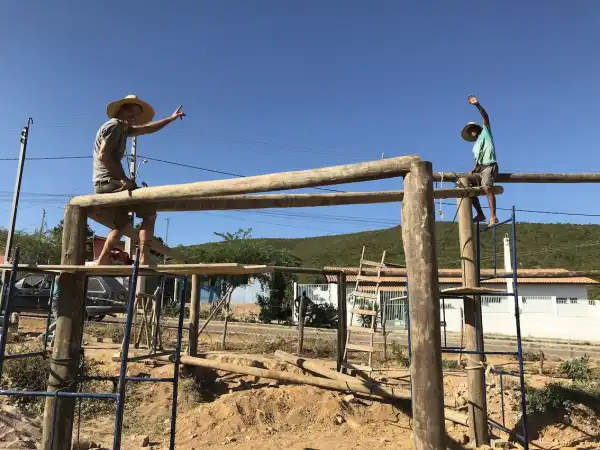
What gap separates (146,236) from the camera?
5.22 m

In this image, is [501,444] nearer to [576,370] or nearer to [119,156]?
[576,370]

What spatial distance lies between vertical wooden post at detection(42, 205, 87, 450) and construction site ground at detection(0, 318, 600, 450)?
1.34m

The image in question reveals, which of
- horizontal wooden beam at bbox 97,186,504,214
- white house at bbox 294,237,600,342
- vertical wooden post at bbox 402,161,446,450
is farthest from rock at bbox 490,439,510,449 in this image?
white house at bbox 294,237,600,342

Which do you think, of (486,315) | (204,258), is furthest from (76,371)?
(204,258)

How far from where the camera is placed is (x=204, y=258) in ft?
113

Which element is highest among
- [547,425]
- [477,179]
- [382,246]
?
[382,246]

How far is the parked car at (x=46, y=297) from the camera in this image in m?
15.3

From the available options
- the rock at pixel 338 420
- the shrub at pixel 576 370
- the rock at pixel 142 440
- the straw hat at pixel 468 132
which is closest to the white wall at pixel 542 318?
the shrub at pixel 576 370

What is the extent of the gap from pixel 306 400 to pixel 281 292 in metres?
22.1

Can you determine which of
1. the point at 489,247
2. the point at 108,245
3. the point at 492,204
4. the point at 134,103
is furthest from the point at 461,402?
the point at 489,247

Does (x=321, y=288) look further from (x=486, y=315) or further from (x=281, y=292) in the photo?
(x=486, y=315)

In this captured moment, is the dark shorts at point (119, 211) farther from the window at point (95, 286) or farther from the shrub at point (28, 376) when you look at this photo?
the window at point (95, 286)

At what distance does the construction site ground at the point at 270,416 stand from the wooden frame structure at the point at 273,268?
1.74 m

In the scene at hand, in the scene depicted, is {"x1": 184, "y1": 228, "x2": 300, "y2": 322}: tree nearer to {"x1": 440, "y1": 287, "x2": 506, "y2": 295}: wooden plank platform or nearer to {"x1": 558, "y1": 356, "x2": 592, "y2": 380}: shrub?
{"x1": 558, "y1": 356, "x2": 592, "y2": 380}: shrub
